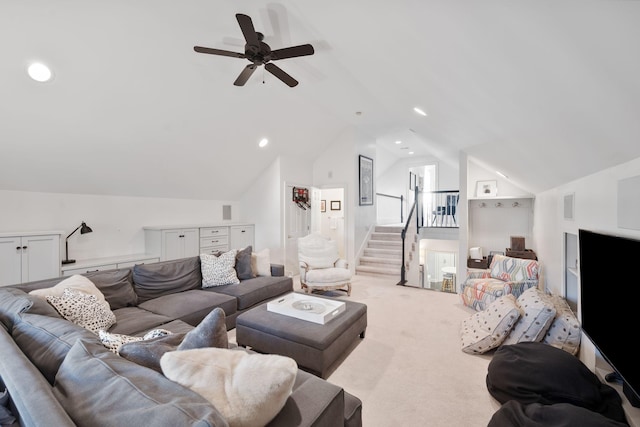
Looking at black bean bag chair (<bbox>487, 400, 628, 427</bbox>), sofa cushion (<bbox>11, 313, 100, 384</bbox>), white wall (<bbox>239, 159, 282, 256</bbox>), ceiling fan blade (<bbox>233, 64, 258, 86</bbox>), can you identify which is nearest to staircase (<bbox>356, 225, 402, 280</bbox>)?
white wall (<bbox>239, 159, 282, 256</bbox>)

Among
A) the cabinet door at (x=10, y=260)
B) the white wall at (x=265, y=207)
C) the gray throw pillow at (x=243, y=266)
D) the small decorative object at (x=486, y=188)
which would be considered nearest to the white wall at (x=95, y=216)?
the cabinet door at (x=10, y=260)

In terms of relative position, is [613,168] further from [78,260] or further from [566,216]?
[78,260]

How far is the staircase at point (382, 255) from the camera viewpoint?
251 inches

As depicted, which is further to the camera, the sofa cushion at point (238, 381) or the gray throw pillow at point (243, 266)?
the gray throw pillow at point (243, 266)

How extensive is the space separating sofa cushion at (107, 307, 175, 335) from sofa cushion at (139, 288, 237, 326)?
0.39 ft

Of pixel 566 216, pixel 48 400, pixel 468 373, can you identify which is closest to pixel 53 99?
pixel 48 400

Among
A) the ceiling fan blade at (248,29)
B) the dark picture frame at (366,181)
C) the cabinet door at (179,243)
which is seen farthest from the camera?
the dark picture frame at (366,181)

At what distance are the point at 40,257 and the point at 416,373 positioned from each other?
4.47m

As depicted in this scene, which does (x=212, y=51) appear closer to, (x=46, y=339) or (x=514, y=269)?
(x=46, y=339)

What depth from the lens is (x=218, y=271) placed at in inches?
150

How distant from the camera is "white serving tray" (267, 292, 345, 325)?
2752 mm

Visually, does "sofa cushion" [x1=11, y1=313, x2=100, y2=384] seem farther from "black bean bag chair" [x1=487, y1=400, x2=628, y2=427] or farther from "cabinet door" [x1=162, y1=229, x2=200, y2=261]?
"cabinet door" [x1=162, y1=229, x2=200, y2=261]

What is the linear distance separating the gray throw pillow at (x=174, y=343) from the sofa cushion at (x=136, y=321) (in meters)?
1.37

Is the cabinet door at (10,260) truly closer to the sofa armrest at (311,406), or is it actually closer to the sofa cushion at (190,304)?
the sofa cushion at (190,304)
